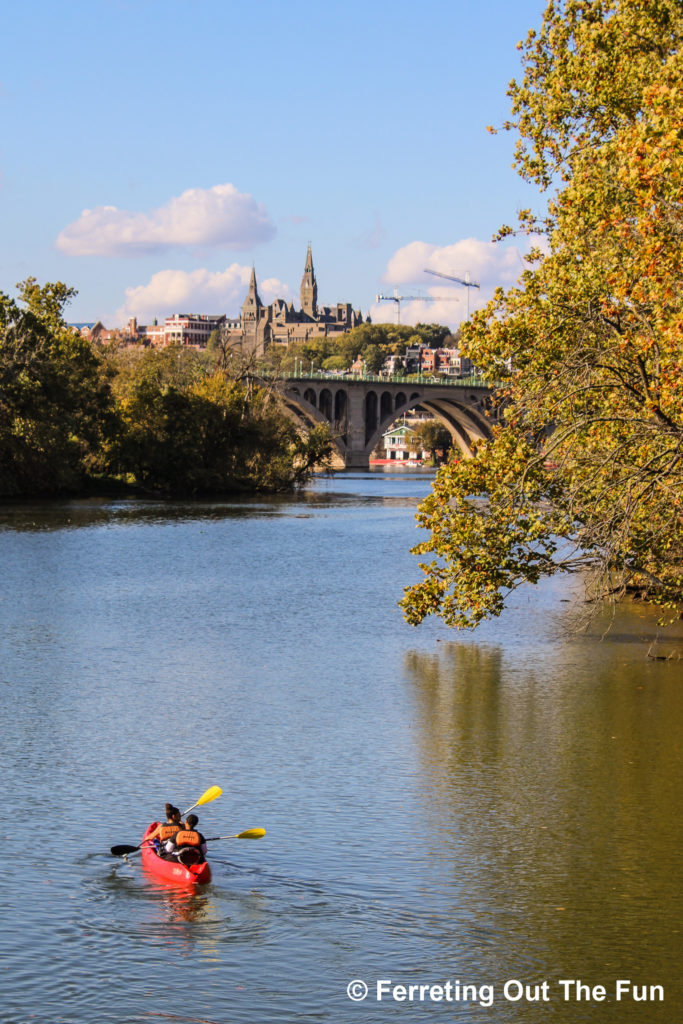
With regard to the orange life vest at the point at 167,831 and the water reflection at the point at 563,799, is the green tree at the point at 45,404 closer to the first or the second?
the water reflection at the point at 563,799

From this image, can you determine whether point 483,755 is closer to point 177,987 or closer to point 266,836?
point 266,836

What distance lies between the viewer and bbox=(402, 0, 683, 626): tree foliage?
19609 millimetres

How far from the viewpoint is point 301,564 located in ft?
157

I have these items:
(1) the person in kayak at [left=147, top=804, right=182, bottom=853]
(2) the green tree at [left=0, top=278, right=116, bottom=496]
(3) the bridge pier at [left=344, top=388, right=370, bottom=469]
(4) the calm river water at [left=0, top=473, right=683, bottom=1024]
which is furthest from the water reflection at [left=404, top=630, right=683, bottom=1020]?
(3) the bridge pier at [left=344, top=388, right=370, bottom=469]

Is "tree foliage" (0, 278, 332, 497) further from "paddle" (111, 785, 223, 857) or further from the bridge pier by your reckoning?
"paddle" (111, 785, 223, 857)

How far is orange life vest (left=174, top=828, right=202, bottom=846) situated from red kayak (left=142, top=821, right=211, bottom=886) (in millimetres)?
205

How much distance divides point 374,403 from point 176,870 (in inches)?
5402

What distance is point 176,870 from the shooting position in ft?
49.4

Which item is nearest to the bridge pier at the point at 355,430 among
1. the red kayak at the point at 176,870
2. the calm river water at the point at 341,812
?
the calm river water at the point at 341,812

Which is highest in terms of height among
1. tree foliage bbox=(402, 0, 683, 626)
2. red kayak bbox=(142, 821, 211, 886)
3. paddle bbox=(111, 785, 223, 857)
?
tree foliage bbox=(402, 0, 683, 626)

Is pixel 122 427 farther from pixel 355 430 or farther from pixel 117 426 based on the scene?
pixel 355 430

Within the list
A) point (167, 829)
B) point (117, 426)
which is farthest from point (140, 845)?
point (117, 426)

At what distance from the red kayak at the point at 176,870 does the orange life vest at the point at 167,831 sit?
Answer: 0.52 feet

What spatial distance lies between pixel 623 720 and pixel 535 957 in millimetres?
10067
